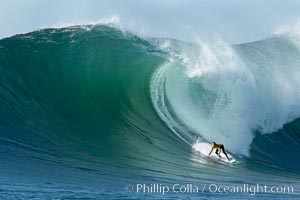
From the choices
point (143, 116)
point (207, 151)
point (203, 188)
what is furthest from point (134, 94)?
point (203, 188)

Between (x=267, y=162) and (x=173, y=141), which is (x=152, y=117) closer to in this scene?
(x=173, y=141)

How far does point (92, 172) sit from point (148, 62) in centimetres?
875

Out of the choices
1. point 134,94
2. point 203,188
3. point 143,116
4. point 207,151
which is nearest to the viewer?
point 203,188

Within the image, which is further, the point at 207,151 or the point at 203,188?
the point at 207,151

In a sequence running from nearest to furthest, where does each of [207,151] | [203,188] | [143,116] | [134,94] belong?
1. [203,188]
2. [207,151]
3. [143,116]
4. [134,94]

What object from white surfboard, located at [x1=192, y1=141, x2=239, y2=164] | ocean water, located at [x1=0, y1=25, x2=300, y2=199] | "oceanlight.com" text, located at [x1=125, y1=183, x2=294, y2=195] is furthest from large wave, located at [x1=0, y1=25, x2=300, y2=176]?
"oceanlight.com" text, located at [x1=125, y1=183, x2=294, y2=195]

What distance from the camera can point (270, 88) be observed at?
17.3m

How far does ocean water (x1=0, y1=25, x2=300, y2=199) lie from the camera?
9.20m

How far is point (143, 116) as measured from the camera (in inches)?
588

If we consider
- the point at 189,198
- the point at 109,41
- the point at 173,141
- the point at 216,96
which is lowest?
the point at 189,198

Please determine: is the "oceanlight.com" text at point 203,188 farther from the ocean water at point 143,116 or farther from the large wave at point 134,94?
the large wave at point 134,94

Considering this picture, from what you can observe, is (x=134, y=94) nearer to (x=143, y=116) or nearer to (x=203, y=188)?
(x=143, y=116)

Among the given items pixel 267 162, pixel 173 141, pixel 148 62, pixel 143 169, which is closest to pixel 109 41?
pixel 148 62

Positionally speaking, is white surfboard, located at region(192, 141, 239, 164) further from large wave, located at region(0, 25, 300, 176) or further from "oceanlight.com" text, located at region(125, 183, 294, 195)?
"oceanlight.com" text, located at region(125, 183, 294, 195)
